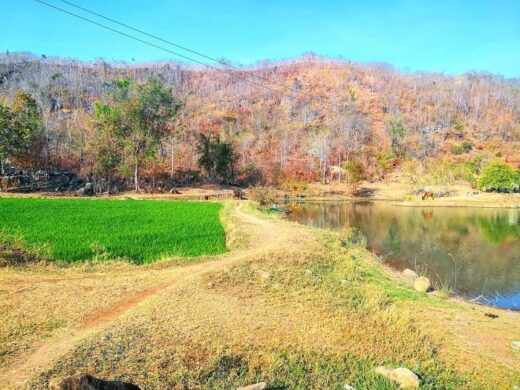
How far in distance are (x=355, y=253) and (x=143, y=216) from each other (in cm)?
912

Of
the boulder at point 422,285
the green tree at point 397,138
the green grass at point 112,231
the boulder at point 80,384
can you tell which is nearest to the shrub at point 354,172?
the green tree at point 397,138

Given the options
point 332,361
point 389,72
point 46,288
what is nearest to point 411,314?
point 332,361

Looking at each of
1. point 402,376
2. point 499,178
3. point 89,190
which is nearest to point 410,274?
point 402,376

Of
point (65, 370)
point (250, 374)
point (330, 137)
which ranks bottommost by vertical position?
point (250, 374)

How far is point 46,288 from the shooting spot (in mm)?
8258

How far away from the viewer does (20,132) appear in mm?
35156

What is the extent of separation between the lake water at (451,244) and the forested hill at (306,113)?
19375 mm

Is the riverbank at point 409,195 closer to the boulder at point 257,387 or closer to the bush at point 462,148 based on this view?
the bush at point 462,148

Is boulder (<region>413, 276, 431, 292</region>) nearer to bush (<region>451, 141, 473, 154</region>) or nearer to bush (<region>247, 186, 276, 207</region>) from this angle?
bush (<region>247, 186, 276, 207</region>)

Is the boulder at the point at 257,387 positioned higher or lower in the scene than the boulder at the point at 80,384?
lower

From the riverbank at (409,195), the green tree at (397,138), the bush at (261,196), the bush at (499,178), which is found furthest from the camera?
the green tree at (397,138)

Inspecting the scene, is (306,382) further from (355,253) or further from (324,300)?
(355,253)

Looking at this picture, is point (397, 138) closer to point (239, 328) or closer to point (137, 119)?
point (137, 119)

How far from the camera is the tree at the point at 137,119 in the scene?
38094 millimetres
